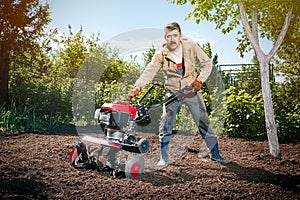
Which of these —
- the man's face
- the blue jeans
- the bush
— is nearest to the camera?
the man's face

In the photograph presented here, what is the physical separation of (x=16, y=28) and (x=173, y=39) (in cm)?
542

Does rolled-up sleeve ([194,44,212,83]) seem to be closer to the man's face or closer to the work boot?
the man's face

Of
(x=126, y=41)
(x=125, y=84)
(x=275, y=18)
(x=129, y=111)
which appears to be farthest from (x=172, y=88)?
(x=125, y=84)

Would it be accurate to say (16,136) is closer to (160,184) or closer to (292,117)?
(160,184)

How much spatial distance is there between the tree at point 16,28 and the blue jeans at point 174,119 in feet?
16.4

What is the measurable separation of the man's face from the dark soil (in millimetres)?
1362

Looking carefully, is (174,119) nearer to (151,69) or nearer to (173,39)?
(151,69)

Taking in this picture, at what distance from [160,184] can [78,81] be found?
566 centimetres

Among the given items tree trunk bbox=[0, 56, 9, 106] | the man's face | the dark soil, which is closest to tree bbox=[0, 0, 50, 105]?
tree trunk bbox=[0, 56, 9, 106]

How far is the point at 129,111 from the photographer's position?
3121mm

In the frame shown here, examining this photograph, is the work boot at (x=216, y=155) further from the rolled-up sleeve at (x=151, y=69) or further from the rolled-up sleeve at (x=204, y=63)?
the rolled-up sleeve at (x=151, y=69)

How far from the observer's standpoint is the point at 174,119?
12.4ft

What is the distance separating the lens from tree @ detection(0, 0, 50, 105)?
7.45 metres

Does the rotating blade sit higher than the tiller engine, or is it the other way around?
the tiller engine
